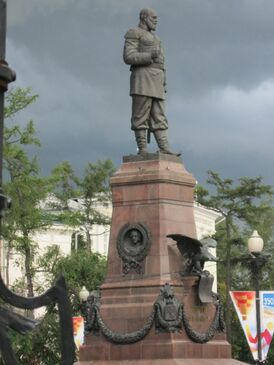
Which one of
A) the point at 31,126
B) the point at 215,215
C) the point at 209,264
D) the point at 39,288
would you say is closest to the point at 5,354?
the point at 31,126

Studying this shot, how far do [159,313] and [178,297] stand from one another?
70 centimetres

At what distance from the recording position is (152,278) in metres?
20.8

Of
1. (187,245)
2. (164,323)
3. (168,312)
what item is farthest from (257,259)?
(164,323)

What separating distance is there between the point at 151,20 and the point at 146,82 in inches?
59.8

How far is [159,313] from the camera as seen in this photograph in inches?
797

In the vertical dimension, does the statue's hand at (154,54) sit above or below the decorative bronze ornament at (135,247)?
above

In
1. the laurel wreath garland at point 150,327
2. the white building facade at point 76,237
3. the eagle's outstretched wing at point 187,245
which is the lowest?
the laurel wreath garland at point 150,327

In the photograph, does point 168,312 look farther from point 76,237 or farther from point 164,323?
point 76,237

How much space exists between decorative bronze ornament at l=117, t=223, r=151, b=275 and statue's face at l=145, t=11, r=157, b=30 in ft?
16.3

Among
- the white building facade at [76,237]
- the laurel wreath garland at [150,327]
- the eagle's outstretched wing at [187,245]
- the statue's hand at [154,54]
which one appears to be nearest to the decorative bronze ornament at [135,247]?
the eagle's outstretched wing at [187,245]

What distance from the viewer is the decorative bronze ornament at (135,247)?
21109 millimetres

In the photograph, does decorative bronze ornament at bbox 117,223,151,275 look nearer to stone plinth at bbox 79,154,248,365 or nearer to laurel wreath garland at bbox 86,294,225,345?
stone plinth at bbox 79,154,248,365

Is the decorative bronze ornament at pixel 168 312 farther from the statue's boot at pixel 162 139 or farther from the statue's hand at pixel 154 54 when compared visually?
the statue's hand at pixel 154 54

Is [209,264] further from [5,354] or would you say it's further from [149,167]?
[5,354]
